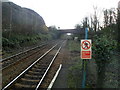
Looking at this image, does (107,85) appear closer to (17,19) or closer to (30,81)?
(30,81)

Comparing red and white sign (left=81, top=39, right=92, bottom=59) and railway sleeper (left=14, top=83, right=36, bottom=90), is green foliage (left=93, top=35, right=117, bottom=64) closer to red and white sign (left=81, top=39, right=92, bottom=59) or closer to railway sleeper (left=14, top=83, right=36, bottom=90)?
red and white sign (left=81, top=39, right=92, bottom=59)

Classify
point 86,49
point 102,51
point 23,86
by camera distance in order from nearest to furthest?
point 86,49
point 102,51
point 23,86

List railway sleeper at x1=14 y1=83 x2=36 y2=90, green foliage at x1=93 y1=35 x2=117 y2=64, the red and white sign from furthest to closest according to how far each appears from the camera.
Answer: railway sleeper at x1=14 y1=83 x2=36 y2=90 < green foliage at x1=93 y1=35 x2=117 y2=64 < the red and white sign

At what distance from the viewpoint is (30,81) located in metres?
4.55

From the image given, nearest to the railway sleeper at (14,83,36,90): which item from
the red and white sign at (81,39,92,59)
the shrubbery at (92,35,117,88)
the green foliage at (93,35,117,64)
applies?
the red and white sign at (81,39,92,59)

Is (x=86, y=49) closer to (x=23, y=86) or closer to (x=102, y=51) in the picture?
(x=102, y=51)

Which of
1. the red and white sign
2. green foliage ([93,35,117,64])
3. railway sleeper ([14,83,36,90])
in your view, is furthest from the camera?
railway sleeper ([14,83,36,90])

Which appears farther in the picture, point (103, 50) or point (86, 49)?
point (103, 50)

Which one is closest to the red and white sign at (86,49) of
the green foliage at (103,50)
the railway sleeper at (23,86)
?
the green foliage at (103,50)

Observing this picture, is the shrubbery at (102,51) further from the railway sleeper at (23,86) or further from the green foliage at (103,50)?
the railway sleeper at (23,86)

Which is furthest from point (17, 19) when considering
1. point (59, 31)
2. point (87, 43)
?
point (59, 31)

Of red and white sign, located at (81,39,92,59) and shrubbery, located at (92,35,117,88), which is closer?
red and white sign, located at (81,39,92,59)

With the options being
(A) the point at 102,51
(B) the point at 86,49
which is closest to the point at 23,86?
(B) the point at 86,49

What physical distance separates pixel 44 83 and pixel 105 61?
114 inches
